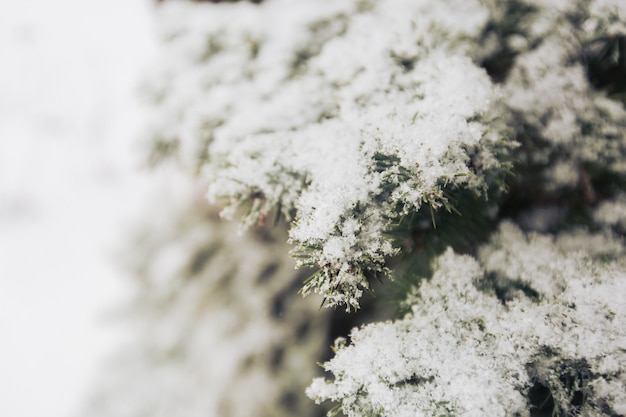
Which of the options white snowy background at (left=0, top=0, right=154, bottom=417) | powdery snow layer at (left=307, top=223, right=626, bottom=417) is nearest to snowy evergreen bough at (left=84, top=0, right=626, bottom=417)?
powdery snow layer at (left=307, top=223, right=626, bottom=417)

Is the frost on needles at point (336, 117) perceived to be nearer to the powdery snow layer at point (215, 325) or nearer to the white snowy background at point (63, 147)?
the powdery snow layer at point (215, 325)

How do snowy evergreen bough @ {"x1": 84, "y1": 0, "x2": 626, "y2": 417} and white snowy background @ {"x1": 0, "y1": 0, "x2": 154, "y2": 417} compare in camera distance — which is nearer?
snowy evergreen bough @ {"x1": 84, "y1": 0, "x2": 626, "y2": 417}

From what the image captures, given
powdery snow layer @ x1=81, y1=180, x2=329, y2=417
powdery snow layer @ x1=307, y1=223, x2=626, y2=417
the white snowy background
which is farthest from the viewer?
the white snowy background

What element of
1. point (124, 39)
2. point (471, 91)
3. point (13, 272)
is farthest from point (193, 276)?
point (124, 39)

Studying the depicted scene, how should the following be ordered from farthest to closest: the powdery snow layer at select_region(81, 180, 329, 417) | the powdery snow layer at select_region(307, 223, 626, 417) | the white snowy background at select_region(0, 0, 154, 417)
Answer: the white snowy background at select_region(0, 0, 154, 417) < the powdery snow layer at select_region(81, 180, 329, 417) < the powdery snow layer at select_region(307, 223, 626, 417)

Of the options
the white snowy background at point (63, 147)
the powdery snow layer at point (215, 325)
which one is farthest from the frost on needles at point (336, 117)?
the white snowy background at point (63, 147)

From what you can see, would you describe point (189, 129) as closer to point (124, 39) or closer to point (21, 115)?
point (124, 39)

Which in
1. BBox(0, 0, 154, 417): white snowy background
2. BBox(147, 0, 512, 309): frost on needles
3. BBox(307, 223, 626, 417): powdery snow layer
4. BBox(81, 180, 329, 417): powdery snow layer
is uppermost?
BBox(147, 0, 512, 309): frost on needles

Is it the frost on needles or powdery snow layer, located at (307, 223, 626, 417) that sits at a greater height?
the frost on needles

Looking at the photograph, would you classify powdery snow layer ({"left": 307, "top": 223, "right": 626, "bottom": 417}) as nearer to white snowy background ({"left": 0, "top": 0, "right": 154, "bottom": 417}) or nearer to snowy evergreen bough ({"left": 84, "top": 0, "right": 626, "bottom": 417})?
snowy evergreen bough ({"left": 84, "top": 0, "right": 626, "bottom": 417})
